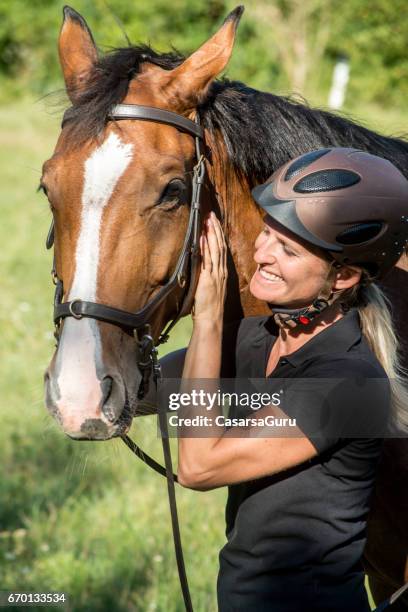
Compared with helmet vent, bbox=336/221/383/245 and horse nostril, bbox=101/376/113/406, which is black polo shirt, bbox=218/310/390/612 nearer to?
helmet vent, bbox=336/221/383/245

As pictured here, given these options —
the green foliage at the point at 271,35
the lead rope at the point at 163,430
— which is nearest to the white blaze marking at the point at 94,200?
the lead rope at the point at 163,430

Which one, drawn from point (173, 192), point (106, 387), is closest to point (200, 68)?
point (173, 192)

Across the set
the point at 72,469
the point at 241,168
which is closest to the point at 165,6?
the point at 72,469

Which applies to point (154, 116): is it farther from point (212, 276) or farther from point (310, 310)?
point (310, 310)

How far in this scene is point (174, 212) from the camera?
8.95 feet

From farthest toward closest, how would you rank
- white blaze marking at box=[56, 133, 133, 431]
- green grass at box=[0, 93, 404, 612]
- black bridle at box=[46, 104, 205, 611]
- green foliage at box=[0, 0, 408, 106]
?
green foliage at box=[0, 0, 408, 106] < green grass at box=[0, 93, 404, 612] < black bridle at box=[46, 104, 205, 611] < white blaze marking at box=[56, 133, 133, 431]

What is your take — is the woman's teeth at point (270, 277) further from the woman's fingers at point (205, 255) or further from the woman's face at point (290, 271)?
the woman's fingers at point (205, 255)

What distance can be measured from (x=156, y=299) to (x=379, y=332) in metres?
0.69

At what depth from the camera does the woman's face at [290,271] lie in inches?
105

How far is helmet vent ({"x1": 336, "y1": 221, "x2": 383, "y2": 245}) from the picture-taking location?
8.64ft

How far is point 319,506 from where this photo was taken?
2539 mm

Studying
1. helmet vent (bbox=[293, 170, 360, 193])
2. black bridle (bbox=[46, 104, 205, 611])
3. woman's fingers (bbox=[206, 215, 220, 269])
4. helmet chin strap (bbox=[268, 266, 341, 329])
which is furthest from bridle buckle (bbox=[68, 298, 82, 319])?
helmet vent (bbox=[293, 170, 360, 193])

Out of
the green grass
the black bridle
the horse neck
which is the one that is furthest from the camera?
the green grass

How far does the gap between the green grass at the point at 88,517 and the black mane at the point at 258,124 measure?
1.63ft
